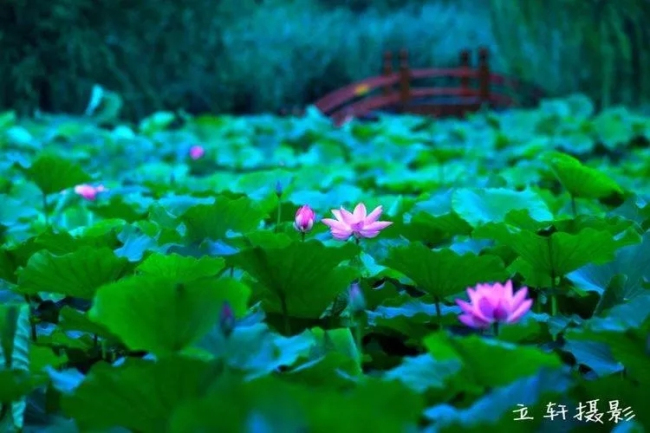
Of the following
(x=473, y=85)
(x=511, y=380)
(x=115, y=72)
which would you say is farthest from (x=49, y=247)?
(x=473, y=85)

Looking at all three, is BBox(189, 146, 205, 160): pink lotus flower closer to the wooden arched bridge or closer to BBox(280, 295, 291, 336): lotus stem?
BBox(280, 295, 291, 336): lotus stem

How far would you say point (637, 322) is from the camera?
3.51ft

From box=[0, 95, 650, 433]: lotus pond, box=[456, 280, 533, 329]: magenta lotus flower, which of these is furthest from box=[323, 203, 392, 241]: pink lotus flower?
box=[456, 280, 533, 329]: magenta lotus flower

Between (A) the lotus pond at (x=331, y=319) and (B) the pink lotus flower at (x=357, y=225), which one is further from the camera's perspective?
(B) the pink lotus flower at (x=357, y=225)

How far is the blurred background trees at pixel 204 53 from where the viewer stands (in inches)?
331

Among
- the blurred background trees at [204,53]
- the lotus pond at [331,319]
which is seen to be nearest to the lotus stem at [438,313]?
the lotus pond at [331,319]

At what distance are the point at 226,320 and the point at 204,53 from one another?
9.64 meters

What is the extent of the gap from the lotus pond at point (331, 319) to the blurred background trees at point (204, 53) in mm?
6475

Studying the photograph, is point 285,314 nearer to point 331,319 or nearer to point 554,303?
point 331,319

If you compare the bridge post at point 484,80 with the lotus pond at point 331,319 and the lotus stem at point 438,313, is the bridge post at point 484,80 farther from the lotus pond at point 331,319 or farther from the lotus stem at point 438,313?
the lotus stem at point 438,313

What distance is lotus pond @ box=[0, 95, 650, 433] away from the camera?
2.67 feet

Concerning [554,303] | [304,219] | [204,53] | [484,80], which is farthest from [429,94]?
[554,303]

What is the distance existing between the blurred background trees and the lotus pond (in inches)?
255

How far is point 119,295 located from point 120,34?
27.8ft
